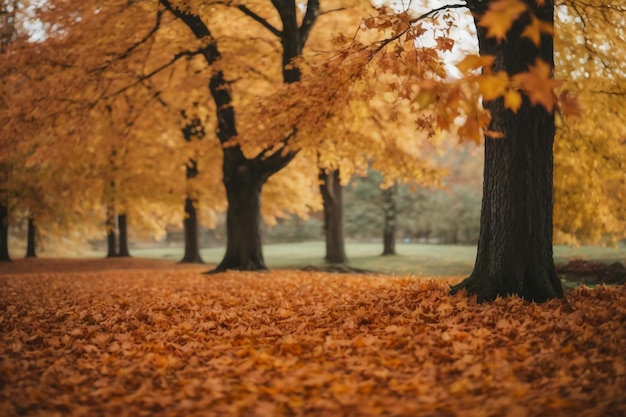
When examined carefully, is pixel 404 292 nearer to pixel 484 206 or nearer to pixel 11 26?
pixel 484 206

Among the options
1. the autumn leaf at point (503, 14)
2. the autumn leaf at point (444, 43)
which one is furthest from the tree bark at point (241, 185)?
the autumn leaf at point (503, 14)

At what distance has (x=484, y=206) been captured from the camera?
5.99m

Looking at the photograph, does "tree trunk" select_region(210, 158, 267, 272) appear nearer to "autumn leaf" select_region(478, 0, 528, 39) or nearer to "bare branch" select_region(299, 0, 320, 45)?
"bare branch" select_region(299, 0, 320, 45)

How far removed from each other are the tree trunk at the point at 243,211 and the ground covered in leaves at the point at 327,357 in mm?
6566

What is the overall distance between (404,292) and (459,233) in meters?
33.8

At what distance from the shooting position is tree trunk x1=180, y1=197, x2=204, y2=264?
2127 cm

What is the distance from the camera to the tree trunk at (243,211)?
1306cm

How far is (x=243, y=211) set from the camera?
13172mm

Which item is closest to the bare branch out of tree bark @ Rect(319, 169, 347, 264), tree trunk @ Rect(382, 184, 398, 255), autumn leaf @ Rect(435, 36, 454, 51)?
autumn leaf @ Rect(435, 36, 454, 51)

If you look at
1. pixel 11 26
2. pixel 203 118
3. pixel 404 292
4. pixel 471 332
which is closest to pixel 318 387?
pixel 471 332

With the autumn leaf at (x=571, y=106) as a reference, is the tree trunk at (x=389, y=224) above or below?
below

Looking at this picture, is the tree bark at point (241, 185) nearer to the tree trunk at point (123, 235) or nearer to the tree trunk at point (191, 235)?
the tree trunk at point (191, 235)

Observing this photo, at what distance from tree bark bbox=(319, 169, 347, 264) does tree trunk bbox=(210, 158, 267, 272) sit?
275 inches

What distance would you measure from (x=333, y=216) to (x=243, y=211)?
7.53m
